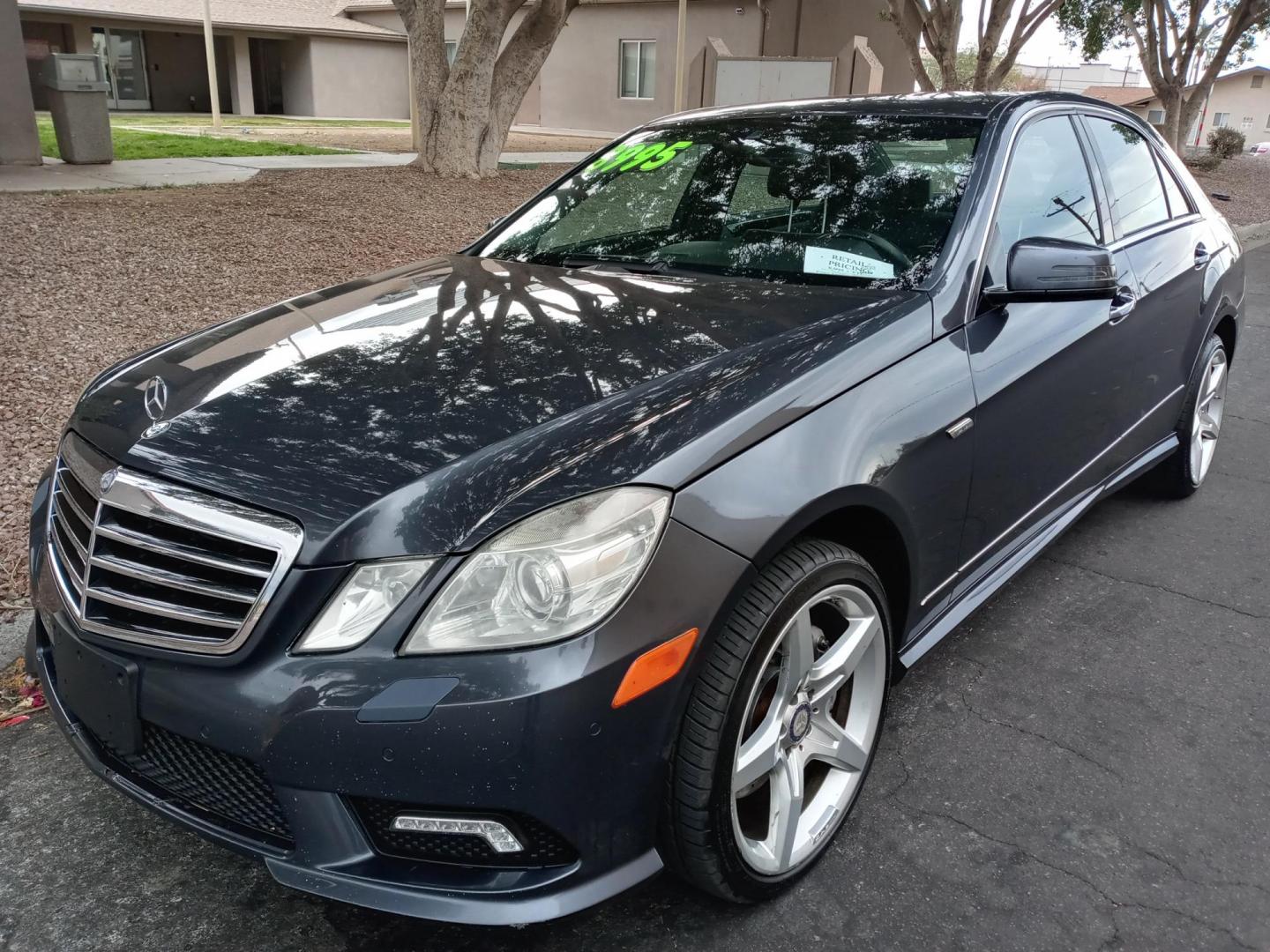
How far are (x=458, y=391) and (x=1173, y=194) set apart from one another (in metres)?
3.41

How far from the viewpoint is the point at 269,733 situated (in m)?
1.77

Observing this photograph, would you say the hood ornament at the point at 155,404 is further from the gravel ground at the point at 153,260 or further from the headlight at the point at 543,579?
the gravel ground at the point at 153,260

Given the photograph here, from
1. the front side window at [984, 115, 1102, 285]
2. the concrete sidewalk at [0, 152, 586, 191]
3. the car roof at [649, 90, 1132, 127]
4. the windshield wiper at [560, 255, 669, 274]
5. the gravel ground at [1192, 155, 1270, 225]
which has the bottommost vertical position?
the gravel ground at [1192, 155, 1270, 225]

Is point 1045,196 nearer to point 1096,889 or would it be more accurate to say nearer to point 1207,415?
point 1207,415

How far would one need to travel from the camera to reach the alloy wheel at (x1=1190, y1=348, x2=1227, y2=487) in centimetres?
442

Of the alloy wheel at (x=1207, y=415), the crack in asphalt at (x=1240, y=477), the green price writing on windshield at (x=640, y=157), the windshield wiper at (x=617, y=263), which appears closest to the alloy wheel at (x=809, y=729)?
the windshield wiper at (x=617, y=263)

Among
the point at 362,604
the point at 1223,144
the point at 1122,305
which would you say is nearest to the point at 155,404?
→ the point at 362,604

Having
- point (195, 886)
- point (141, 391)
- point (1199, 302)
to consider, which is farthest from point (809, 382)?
point (1199, 302)

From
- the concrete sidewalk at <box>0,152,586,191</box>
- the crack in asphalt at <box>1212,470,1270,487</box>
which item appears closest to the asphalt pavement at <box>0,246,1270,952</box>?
the crack in asphalt at <box>1212,470,1270,487</box>

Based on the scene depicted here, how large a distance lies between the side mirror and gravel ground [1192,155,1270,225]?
12.0 m

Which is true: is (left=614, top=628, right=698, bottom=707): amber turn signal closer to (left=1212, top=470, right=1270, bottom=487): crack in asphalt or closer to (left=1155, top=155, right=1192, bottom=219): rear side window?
(left=1155, top=155, right=1192, bottom=219): rear side window

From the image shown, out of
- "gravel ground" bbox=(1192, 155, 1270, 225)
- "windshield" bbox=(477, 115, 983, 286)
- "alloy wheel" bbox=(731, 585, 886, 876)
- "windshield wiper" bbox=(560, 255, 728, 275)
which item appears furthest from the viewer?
"gravel ground" bbox=(1192, 155, 1270, 225)

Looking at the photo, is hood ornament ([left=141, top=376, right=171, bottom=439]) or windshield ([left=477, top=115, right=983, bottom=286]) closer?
hood ornament ([left=141, top=376, right=171, bottom=439])

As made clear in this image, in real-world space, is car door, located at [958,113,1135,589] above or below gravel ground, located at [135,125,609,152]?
above
